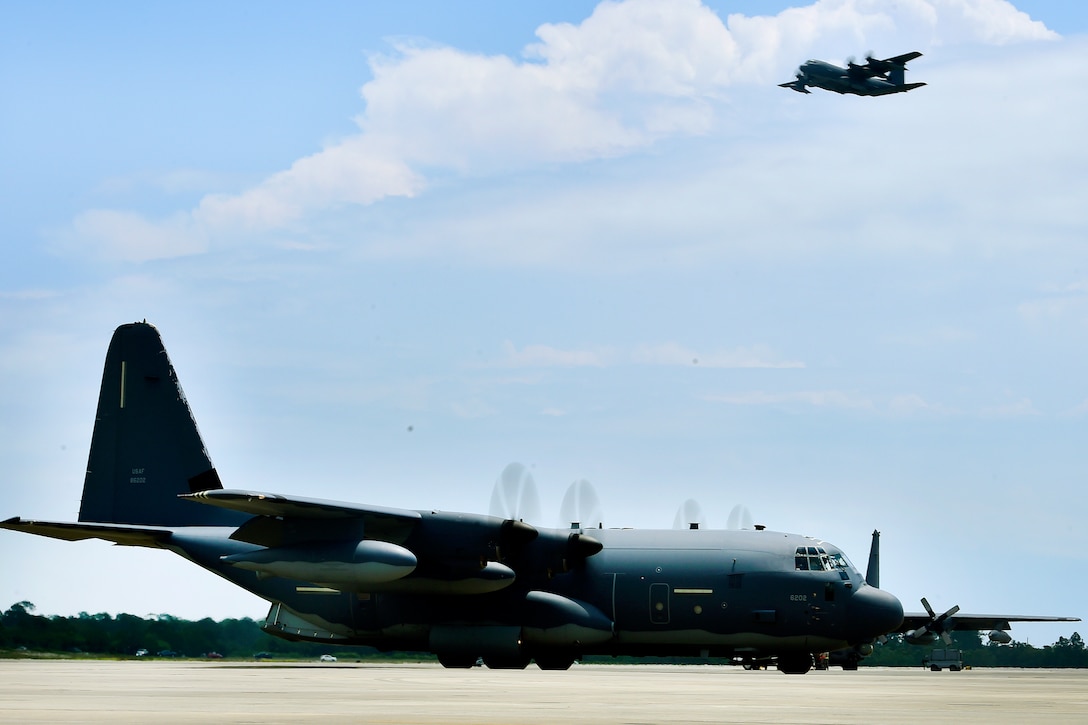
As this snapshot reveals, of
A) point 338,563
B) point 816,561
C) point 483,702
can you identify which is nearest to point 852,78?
point 816,561

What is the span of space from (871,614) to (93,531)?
Answer: 19367 millimetres

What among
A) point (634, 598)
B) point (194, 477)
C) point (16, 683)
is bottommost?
point (16, 683)

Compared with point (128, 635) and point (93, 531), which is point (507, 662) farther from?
point (128, 635)

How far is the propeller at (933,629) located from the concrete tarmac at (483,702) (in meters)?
23.7

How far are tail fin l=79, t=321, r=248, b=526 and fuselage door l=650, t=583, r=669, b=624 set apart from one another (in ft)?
37.9

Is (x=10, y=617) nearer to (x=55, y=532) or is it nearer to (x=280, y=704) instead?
(x=55, y=532)

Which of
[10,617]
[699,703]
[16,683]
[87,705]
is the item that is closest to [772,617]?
[699,703]

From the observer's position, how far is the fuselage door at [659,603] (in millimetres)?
32156

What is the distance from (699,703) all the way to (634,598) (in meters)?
14.9

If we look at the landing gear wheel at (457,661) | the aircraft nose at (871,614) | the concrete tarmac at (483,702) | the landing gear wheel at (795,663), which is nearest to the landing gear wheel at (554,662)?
the landing gear wheel at (457,661)

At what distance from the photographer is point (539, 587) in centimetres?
3259

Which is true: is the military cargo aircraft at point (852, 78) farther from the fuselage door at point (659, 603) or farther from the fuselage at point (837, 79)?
the fuselage door at point (659, 603)

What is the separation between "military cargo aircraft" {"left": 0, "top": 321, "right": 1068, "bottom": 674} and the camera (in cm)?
3075

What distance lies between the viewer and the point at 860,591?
32.2m
